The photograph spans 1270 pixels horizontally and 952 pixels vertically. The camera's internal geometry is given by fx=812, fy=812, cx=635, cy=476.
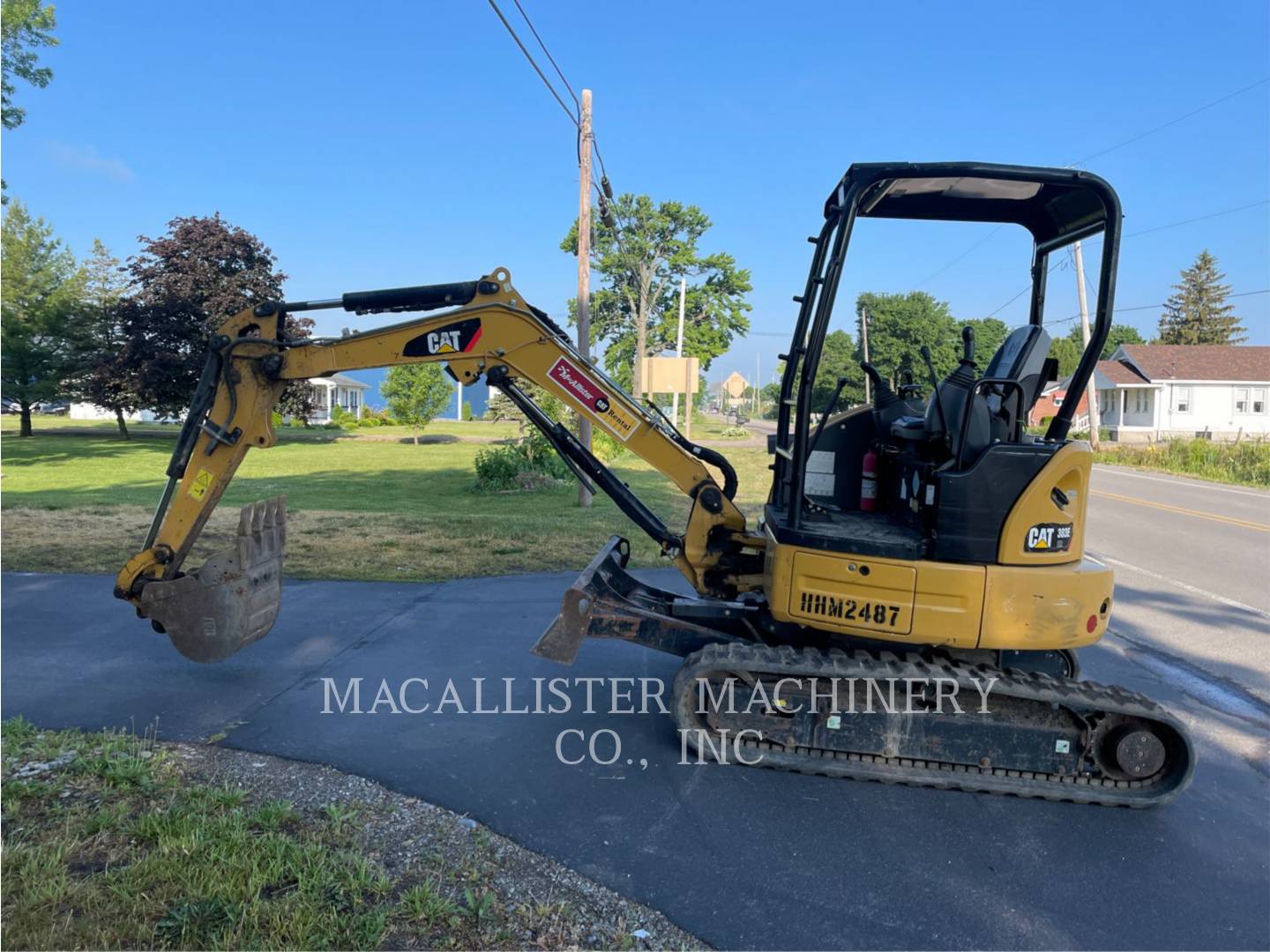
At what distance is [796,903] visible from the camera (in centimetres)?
328

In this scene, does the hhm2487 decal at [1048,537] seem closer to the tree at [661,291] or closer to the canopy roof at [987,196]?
the canopy roof at [987,196]

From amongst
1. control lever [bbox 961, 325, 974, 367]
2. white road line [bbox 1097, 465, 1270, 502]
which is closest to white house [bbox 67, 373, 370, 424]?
white road line [bbox 1097, 465, 1270, 502]

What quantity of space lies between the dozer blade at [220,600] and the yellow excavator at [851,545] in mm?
15

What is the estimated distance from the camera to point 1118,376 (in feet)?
159

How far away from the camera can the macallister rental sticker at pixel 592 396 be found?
5.17m

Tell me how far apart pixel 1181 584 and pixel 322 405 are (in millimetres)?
45093

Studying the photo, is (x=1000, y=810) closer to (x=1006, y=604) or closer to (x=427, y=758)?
(x=1006, y=604)

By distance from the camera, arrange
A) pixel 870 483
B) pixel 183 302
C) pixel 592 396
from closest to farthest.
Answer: pixel 592 396 < pixel 870 483 < pixel 183 302

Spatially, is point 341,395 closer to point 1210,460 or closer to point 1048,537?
point 1210,460

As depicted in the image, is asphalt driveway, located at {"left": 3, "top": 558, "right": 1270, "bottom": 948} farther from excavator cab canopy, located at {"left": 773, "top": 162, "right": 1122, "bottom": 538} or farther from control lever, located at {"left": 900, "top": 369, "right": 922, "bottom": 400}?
control lever, located at {"left": 900, "top": 369, "right": 922, "bottom": 400}

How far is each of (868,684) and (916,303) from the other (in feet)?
57.3

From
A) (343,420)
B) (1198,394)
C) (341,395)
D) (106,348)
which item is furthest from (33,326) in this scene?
(1198,394)

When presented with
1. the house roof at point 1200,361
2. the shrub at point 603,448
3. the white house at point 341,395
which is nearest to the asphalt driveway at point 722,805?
the shrub at point 603,448

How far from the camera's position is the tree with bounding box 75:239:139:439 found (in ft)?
107
